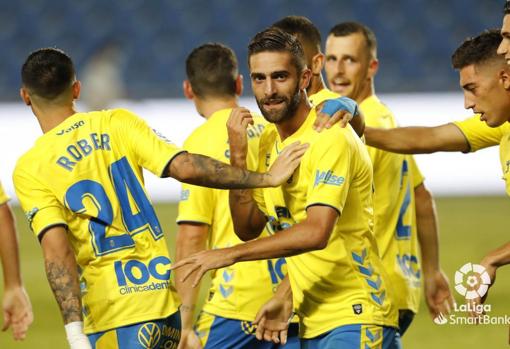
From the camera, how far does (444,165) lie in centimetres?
1748

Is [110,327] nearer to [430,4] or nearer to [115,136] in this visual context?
[115,136]

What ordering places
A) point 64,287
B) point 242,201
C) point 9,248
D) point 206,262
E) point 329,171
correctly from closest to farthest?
1. point 206,262
2. point 329,171
3. point 64,287
4. point 242,201
5. point 9,248

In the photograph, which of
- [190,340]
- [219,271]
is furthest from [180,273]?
[190,340]

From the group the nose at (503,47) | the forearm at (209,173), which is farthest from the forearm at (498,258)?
the forearm at (209,173)

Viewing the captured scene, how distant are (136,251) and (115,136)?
1.85 ft

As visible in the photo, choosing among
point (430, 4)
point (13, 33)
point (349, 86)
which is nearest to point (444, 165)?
point (430, 4)

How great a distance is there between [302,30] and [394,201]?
3.78ft

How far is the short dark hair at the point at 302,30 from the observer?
5.91 m

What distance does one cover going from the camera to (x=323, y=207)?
459cm

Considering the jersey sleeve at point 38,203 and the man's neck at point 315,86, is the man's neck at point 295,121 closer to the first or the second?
the man's neck at point 315,86

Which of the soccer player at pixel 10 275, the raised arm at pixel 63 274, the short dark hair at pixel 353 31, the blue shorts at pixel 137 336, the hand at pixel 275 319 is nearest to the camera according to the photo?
the raised arm at pixel 63 274

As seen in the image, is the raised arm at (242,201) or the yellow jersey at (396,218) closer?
the raised arm at (242,201)

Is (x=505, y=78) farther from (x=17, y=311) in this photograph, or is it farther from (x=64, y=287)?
(x=17, y=311)

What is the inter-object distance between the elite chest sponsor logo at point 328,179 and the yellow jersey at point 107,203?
78 centimetres
